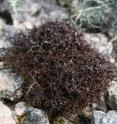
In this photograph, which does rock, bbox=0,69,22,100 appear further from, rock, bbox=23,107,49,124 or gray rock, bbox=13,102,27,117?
rock, bbox=23,107,49,124

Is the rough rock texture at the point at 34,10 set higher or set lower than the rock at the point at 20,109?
higher

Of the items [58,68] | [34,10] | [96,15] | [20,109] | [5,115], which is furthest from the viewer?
[34,10]

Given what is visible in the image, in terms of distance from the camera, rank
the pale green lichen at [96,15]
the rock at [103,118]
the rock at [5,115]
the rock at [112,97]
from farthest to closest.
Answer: the pale green lichen at [96,15] < the rock at [112,97] < the rock at [103,118] < the rock at [5,115]

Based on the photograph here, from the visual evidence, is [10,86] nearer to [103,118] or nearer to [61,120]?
[61,120]

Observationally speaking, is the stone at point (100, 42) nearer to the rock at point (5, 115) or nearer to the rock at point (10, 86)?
the rock at point (10, 86)

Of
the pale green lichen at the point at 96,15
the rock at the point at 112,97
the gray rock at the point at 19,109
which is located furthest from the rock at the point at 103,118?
the pale green lichen at the point at 96,15

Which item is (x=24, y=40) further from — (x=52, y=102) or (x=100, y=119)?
(x=100, y=119)

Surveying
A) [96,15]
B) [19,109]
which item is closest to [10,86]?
[19,109]
